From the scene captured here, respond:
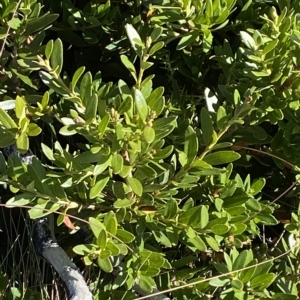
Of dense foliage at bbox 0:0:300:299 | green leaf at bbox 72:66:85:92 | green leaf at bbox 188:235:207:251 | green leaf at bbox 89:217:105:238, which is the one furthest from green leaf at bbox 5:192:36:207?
green leaf at bbox 188:235:207:251

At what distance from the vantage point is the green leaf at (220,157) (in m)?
1.13

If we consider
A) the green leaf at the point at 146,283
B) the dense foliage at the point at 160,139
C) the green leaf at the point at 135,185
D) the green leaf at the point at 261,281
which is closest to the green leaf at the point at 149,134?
the dense foliage at the point at 160,139

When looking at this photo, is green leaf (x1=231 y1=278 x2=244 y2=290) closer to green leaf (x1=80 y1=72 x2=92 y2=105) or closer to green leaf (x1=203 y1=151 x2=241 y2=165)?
green leaf (x1=203 y1=151 x2=241 y2=165)

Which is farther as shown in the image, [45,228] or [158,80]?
[158,80]

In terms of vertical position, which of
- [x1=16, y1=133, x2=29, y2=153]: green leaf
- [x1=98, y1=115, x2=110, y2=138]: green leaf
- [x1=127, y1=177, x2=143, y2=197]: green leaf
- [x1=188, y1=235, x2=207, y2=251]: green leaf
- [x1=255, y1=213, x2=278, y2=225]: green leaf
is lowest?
[x1=255, y1=213, x2=278, y2=225]: green leaf

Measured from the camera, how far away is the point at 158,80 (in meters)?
1.52

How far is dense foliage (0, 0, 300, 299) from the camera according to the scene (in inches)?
41.9

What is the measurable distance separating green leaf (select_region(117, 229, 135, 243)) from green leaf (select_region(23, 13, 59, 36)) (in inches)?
19.1

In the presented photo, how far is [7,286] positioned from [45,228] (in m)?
0.21

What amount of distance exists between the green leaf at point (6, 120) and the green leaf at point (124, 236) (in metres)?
0.31

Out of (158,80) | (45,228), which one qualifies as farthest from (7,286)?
(158,80)

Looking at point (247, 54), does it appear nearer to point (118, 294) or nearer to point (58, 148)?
point (58, 148)

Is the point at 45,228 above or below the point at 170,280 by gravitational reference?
above

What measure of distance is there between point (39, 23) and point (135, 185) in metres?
0.43
